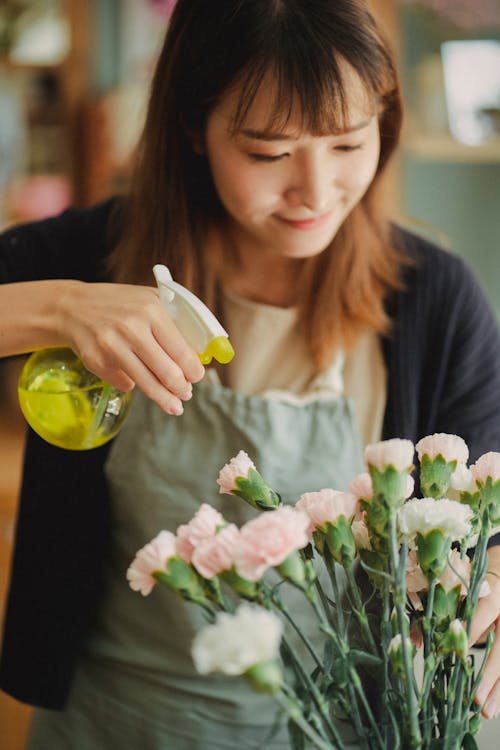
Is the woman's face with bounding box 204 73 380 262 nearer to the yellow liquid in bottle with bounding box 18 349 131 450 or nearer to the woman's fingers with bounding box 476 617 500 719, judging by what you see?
the yellow liquid in bottle with bounding box 18 349 131 450

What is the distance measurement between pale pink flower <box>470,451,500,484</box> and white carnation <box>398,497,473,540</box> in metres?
0.03

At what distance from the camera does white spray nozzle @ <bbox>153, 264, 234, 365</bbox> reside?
673 millimetres

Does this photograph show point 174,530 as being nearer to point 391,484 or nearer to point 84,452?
point 84,452

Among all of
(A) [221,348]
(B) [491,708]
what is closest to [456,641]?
(B) [491,708]

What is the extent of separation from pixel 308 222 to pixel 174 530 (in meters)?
0.37

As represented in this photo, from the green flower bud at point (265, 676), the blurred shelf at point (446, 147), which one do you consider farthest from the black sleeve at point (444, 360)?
the blurred shelf at point (446, 147)

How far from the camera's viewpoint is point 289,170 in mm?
903

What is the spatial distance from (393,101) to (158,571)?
653 mm

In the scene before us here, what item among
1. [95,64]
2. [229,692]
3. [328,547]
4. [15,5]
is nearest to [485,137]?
[95,64]

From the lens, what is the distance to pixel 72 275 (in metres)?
1.16

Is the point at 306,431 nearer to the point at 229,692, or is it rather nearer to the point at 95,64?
the point at 229,692

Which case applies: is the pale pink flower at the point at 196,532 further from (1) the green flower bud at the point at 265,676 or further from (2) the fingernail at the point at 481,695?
(2) the fingernail at the point at 481,695

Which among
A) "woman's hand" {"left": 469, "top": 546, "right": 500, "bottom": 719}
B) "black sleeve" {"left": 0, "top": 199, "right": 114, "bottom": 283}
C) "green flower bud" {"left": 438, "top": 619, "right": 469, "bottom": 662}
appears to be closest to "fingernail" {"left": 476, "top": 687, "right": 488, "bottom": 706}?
"woman's hand" {"left": 469, "top": 546, "right": 500, "bottom": 719}

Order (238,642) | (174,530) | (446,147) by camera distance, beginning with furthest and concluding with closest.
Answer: (446,147) < (174,530) < (238,642)
